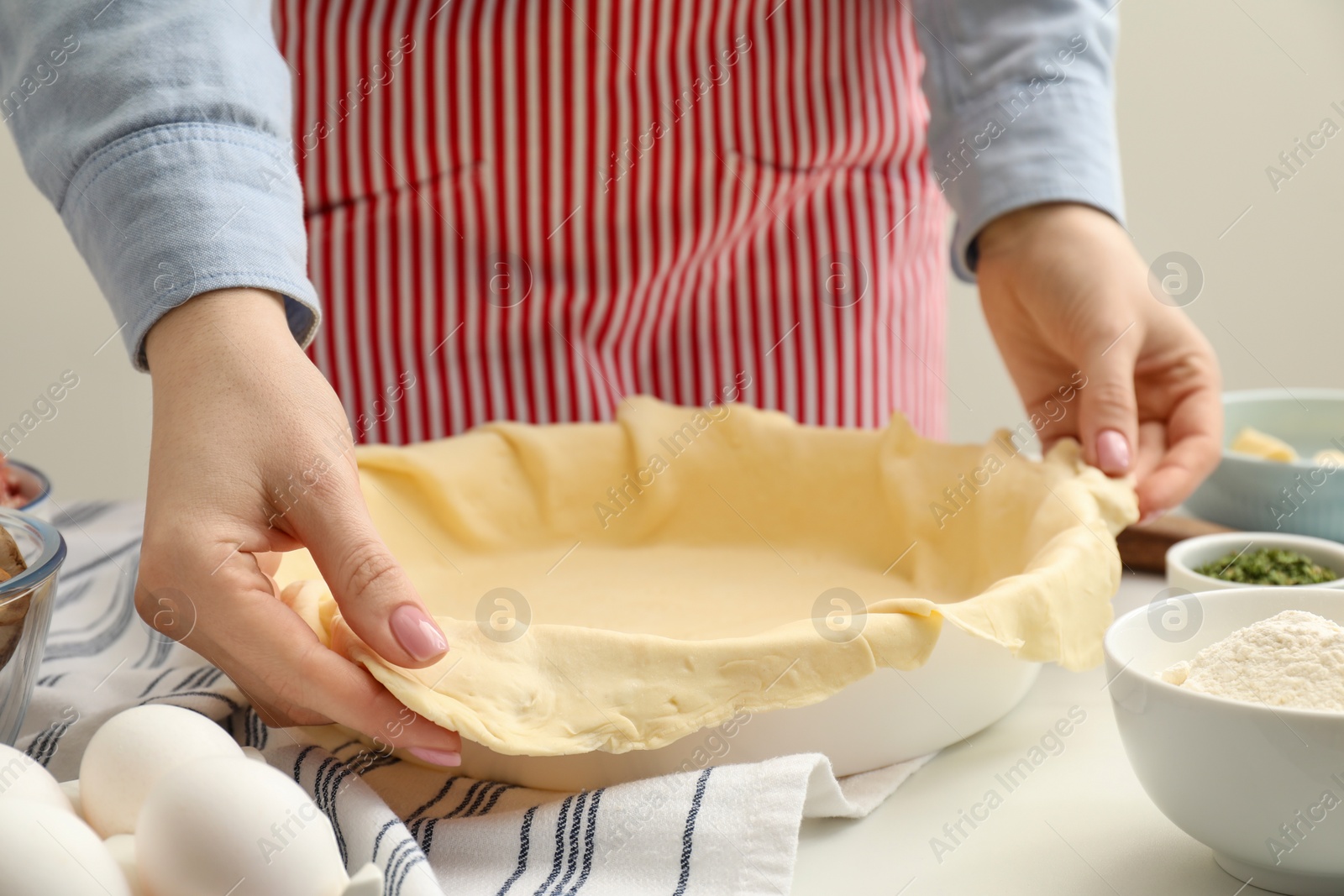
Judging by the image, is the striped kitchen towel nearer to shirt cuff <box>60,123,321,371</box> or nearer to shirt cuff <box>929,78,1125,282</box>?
shirt cuff <box>60,123,321,371</box>

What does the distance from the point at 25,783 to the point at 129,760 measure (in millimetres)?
37

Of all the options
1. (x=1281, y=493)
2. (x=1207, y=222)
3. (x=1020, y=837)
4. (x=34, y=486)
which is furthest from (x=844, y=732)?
(x=1207, y=222)

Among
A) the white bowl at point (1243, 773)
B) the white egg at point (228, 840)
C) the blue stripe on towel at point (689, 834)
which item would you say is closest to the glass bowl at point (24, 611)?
the white egg at point (228, 840)

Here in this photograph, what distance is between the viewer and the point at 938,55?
100cm

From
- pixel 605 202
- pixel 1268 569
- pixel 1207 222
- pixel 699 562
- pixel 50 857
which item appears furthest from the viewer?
pixel 1207 222

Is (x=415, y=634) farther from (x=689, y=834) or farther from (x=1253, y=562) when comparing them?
(x=1253, y=562)

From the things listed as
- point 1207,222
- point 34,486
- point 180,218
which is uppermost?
point 180,218

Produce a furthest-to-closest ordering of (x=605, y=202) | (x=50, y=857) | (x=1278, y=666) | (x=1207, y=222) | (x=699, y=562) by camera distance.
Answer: (x=1207, y=222) → (x=605, y=202) → (x=699, y=562) → (x=1278, y=666) → (x=50, y=857)

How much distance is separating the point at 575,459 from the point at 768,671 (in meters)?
0.45

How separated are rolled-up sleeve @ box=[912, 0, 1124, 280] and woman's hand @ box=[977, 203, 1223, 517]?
2 cm

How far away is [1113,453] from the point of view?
78 centimetres

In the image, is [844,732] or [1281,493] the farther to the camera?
[1281,493]

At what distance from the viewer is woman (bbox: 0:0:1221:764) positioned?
0.59 metres

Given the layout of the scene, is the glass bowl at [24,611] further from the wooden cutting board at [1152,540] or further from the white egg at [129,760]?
the wooden cutting board at [1152,540]
